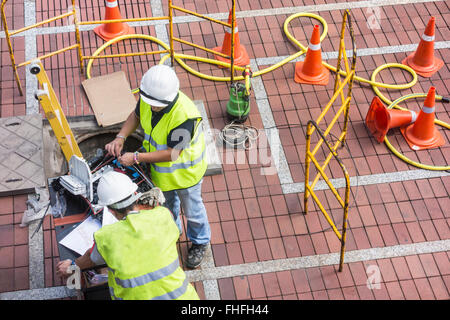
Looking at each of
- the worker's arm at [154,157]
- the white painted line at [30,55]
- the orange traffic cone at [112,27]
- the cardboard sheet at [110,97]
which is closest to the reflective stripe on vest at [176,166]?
the worker's arm at [154,157]

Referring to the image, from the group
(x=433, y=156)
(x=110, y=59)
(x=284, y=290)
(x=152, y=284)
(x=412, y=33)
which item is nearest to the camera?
(x=152, y=284)

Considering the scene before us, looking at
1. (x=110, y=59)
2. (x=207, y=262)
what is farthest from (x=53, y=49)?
(x=207, y=262)

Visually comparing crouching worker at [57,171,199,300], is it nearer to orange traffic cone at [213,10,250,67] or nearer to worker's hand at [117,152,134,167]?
worker's hand at [117,152,134,167]

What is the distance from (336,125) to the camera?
8062 mm

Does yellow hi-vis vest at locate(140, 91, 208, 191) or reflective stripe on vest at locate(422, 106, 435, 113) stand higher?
reflective stripe on vest at locate(422, 106, 435, 113)

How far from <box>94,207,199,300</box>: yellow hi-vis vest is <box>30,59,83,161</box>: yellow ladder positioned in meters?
1.66

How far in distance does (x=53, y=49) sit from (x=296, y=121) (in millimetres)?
3597

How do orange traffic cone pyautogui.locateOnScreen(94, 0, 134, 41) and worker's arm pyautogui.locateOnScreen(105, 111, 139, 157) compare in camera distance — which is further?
orange traffic cone pyautogui.locateOnScreen(94, 0, 134, 41)

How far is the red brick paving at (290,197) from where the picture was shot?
654 cm

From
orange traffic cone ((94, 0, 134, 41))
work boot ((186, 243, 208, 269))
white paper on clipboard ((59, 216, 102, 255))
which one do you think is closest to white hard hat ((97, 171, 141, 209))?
white paper on clipboard ((59, 216, 102, 255))

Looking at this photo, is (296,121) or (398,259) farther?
(296,121)

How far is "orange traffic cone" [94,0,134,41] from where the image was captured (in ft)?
29.0

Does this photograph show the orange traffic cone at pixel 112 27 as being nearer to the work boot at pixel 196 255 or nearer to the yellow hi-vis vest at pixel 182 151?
the yellow hi-vis vest at pixel 182 151

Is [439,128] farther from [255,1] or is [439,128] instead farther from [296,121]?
[255,1]
